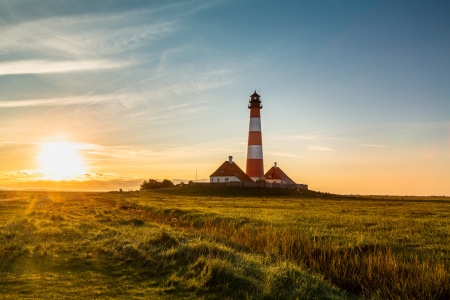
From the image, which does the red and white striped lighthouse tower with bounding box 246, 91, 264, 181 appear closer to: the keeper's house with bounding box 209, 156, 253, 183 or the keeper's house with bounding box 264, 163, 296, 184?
the keeper's house with bounding box 209, 156, 253, 183

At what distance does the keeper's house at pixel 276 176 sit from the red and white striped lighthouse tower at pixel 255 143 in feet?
44.5

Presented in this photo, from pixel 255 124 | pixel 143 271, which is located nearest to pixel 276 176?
pixel 255 124

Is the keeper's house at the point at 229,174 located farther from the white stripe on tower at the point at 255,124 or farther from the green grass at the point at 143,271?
the green grass at the point at 143,271

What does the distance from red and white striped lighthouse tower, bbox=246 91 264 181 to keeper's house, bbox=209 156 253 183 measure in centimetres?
197

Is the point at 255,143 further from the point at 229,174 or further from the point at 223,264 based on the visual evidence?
the point at 223,264

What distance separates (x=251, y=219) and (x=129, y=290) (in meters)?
14.9

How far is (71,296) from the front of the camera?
30.4 ft

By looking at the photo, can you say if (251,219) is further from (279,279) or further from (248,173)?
(248,173)

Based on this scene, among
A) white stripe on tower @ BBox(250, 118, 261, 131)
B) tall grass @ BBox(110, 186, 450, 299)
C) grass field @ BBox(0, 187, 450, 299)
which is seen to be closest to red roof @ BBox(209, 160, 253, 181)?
white stripe on tower @ BBox(250, 118, 261, 131)

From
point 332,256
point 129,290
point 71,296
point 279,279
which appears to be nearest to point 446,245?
point 332,256

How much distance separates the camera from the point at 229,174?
78250 millimetres

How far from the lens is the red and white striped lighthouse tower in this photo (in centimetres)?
7250

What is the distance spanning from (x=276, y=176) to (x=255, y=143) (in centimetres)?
1940

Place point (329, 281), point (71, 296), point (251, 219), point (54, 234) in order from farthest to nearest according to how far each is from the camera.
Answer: point (251, 219) → point (54, 234) → point (329, 281) → point (71, 296)
